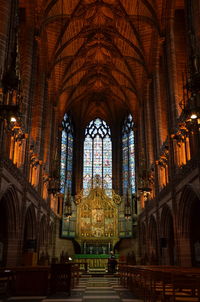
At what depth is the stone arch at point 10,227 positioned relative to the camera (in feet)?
56.7

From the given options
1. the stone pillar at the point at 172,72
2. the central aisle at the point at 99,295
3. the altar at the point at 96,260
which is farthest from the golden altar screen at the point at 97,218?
the central aisle at the point at 99,295

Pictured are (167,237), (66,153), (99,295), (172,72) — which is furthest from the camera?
(66,153)

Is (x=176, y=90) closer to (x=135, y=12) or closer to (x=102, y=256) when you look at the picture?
(x=135, y=12)

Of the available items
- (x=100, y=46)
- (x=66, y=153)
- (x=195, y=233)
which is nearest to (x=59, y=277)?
(x=195, y=233)

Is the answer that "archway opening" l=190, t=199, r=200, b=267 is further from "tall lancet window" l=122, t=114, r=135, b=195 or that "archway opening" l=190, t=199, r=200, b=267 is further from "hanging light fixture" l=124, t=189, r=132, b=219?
"tall lancet window" l=122, t=114, r=135, b=195

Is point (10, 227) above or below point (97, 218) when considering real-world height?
below

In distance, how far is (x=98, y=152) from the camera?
135 ft

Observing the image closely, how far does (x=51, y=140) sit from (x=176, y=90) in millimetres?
13996

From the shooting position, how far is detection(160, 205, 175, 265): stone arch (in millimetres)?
21331

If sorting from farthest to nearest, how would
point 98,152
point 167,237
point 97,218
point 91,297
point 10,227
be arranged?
1. point 98,152
2. point 97,218
3. point 167,237
4. point 10,227
5. point 91,297

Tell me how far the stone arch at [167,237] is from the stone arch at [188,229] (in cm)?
300

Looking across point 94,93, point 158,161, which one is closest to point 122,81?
point 94,93

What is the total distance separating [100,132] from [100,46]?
561 inches

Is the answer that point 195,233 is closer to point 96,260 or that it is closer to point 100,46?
point 96,260
